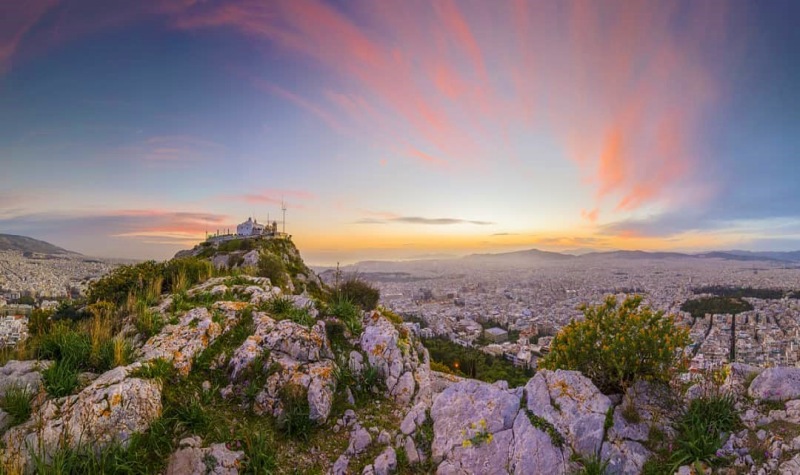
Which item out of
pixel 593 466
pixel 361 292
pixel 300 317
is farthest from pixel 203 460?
pixel 361 292

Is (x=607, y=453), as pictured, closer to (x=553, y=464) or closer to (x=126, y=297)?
(x=553, y=464)

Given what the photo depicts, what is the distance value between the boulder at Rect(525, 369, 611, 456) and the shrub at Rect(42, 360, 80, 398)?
8.26 meters

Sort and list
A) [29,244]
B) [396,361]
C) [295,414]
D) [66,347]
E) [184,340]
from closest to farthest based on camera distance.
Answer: [295,414]
[66,347]
[184,340]
[396,361]
[29,244]

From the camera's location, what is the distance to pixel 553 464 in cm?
544

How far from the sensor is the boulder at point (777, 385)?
5.75 meters

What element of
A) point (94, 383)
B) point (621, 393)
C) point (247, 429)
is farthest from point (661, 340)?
point (94, 383)

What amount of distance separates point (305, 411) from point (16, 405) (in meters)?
4.63

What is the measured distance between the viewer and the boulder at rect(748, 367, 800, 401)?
575 cm

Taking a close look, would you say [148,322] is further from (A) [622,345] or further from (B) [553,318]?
(B) [553,318]

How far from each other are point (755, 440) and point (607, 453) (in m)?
2.13

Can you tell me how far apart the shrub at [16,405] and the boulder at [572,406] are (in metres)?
8.53

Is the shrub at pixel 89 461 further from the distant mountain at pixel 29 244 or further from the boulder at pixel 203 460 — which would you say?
the distant mountain at pixel 29 244

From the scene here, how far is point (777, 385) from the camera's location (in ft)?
19.3

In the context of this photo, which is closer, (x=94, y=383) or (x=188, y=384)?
(x=94, y=383)
